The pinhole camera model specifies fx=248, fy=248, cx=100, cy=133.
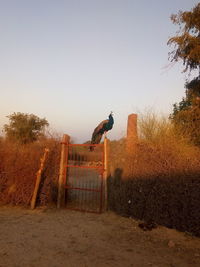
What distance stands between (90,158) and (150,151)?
5.11 metres

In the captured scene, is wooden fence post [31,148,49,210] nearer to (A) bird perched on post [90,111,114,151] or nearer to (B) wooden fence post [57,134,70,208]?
(B) wooden fence post [57,134,70,208]

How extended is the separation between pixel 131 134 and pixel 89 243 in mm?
2998

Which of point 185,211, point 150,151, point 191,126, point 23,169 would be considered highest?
point 191,126

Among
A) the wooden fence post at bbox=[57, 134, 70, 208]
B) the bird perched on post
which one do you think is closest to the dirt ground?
the wooden fence post at bbox=[57, 134, 70, 208]

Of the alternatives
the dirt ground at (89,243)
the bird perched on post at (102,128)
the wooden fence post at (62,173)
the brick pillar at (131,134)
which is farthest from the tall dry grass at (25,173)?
the bird perched on post at (102,128)

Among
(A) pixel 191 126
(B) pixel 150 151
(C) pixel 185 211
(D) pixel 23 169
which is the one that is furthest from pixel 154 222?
(A) pixel 191 126

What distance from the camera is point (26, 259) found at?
3.89 meters

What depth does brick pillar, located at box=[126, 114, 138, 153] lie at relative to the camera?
6457 mm

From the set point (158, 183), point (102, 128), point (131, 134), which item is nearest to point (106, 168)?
point (131, 134)

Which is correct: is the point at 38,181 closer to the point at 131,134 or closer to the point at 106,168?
the point at 106,168

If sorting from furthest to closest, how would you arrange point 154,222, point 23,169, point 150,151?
point 23,169
point 150,151
point 154,222

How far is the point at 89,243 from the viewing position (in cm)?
470

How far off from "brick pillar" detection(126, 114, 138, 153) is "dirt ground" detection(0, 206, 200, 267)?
1.83 meters

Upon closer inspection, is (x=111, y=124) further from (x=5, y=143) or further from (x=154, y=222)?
(x=154, y=222)
